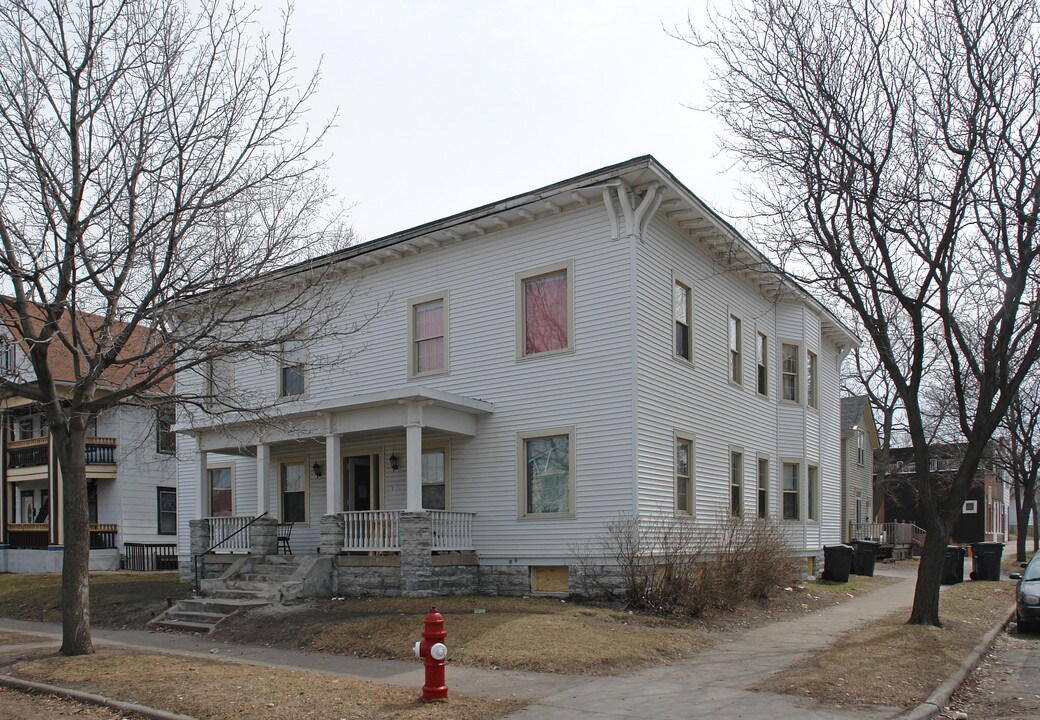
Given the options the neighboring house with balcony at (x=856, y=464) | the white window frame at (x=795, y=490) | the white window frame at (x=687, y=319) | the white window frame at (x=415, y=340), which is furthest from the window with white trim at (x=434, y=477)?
the neighboring house with balcony at (x=856, y=464)

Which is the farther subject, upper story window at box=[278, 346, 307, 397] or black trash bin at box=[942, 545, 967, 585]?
black trash bin at box=[942, 545, 967, 585]

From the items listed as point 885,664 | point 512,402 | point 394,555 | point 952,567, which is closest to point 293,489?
point 394,555

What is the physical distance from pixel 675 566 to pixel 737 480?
19.8 ft

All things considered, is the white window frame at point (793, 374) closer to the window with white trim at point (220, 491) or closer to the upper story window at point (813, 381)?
the upper story window at point (813, 381)

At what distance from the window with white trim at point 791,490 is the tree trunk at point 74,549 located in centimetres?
1730

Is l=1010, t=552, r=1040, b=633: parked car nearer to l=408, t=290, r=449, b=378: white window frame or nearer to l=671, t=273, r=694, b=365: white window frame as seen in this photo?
l=671, t=273, r=694, b=365: white window frame

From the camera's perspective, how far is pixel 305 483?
21219 millimetres

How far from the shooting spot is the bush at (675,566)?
50.9 ft

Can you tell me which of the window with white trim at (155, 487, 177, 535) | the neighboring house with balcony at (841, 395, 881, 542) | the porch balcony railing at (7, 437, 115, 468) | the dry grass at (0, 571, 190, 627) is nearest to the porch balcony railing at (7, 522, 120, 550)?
the window with white trim at (155, 487, 177, 535)

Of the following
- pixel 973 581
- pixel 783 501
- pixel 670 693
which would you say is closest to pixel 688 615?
pixel 670 693

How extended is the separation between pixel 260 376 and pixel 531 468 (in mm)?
8171

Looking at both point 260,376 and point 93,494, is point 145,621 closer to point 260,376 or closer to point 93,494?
point 260,376

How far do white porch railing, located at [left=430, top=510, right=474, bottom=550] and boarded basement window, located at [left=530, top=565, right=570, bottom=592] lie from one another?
4.87 ft

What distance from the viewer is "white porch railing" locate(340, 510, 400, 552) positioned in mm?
17062
